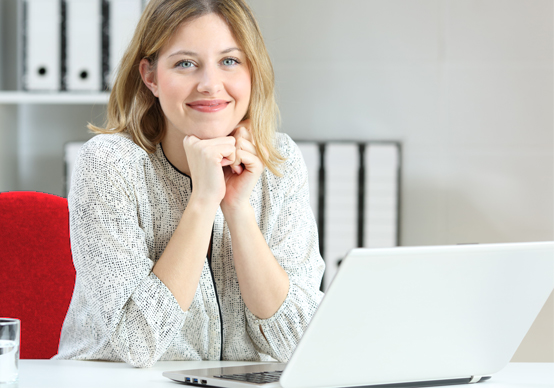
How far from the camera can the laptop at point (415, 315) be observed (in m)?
0.59

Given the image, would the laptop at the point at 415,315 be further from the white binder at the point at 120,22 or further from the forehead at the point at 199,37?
the white binder at the point at 120,22

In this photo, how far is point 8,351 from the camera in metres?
0.70

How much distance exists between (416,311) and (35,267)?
2.98 ft

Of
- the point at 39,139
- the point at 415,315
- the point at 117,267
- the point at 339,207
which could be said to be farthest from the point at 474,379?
the point at 39,139

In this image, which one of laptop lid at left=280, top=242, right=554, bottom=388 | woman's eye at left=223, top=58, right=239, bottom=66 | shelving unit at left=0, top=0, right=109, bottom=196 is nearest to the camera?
laptop lid at left=280, top=242, right=554, bottom=388

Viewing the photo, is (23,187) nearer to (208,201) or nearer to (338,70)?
(338,70)

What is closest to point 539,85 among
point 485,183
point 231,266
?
point 485,183

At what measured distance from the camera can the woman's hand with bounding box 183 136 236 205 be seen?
106 cm

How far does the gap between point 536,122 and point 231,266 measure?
180 cm

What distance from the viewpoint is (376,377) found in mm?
668

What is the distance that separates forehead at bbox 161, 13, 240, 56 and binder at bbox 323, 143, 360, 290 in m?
1.28

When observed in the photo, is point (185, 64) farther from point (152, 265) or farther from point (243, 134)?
point (152, 265)

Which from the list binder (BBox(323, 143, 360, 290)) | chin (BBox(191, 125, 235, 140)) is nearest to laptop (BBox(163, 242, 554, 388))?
chin (BBox(191, 125, 235, 140))

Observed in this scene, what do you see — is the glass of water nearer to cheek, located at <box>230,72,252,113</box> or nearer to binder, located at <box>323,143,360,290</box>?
cheek, located at <box>230,72,252,113</box>
